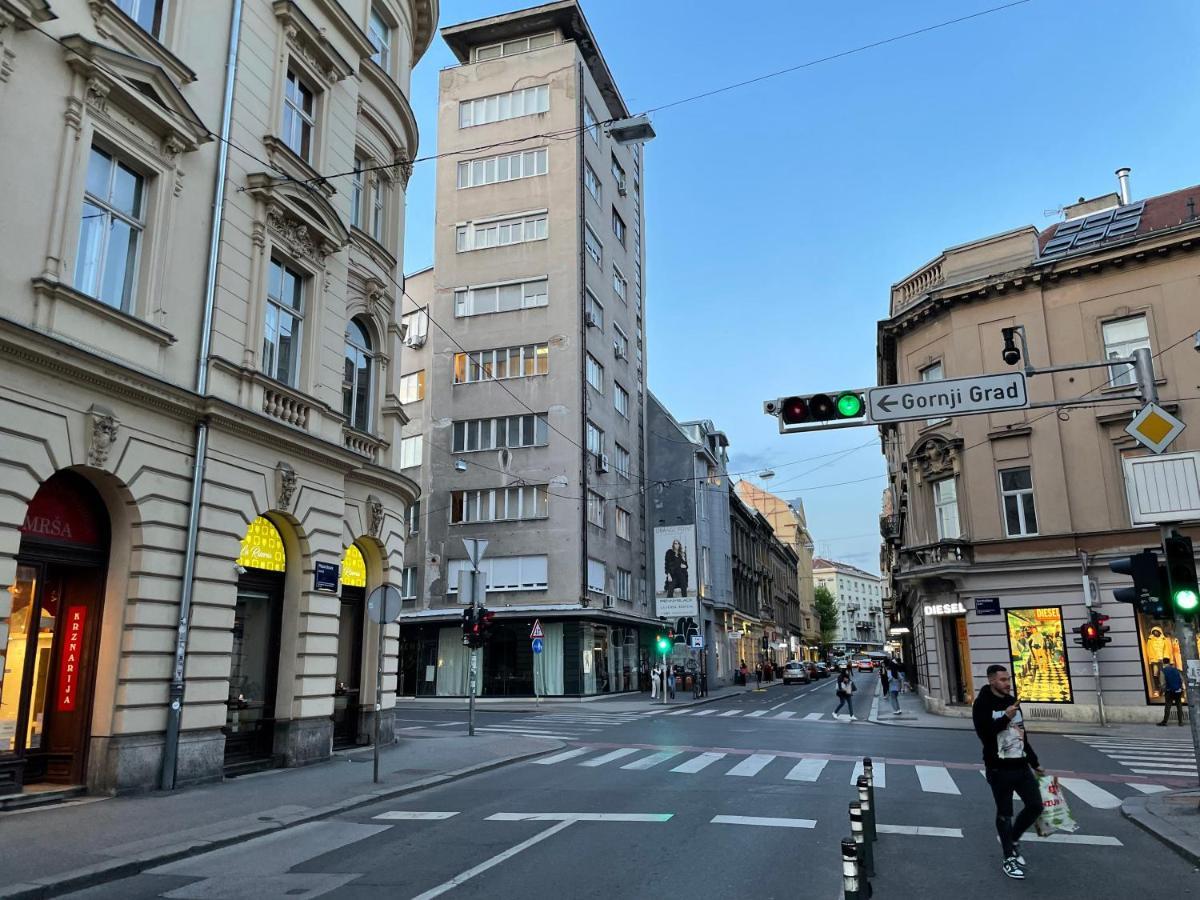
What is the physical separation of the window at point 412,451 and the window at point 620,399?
10.7 metres

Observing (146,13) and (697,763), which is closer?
(146,13)

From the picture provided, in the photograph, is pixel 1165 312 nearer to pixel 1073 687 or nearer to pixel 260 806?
pixel 1073 687

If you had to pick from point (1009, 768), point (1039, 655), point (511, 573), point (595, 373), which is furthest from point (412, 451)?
point (1009, 768)

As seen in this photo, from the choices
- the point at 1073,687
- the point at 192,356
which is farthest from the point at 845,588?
the point at 192,356

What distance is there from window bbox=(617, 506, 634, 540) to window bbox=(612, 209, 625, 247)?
16.2 metres

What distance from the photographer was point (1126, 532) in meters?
25.2

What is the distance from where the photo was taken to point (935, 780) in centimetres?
1295

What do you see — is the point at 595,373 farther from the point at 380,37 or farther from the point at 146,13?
the point at 146,13

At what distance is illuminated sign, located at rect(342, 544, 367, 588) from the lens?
58.1 feet

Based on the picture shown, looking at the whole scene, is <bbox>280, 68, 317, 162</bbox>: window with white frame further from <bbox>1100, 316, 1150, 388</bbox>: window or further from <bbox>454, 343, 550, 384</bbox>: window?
<bbox>454, 343, 550, 384</bbox>: window

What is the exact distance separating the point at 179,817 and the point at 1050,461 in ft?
82.4

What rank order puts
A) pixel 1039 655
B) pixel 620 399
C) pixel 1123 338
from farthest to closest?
pixel 620 399 → pixel 1123 338 → pixel 1039 655

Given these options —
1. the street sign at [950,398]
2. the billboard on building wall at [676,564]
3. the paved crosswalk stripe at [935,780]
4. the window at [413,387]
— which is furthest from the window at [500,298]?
the street sign at [950,398]

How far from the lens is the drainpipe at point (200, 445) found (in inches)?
475
